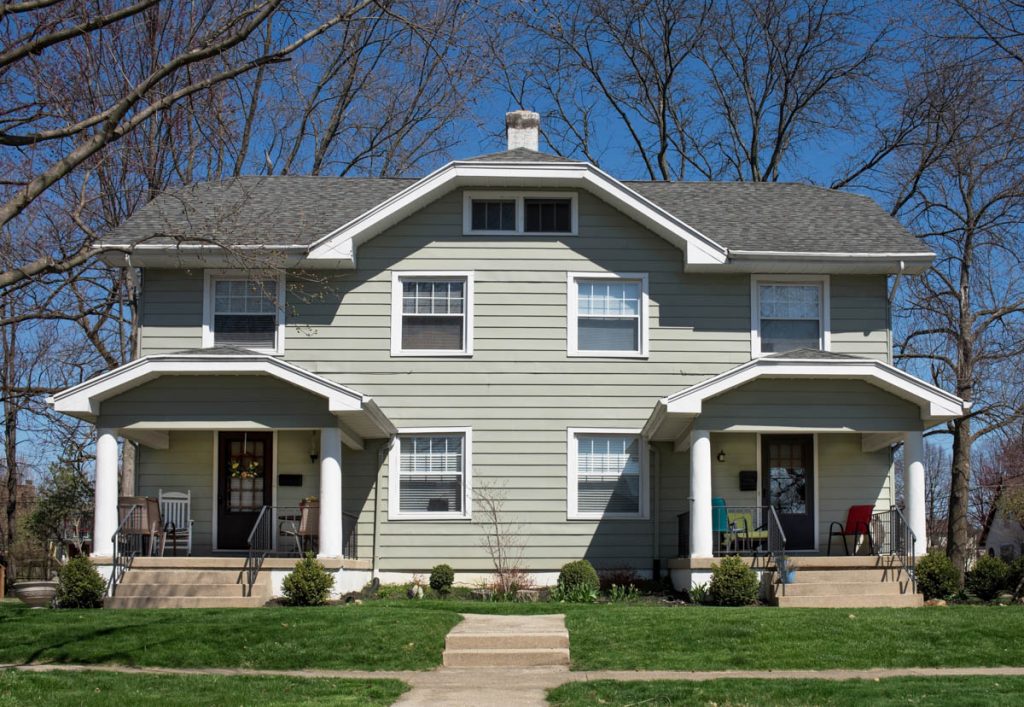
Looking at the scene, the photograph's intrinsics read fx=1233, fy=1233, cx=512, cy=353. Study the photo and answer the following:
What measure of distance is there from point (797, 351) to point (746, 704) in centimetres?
893

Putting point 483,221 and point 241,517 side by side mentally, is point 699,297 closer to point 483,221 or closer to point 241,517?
point 483,221

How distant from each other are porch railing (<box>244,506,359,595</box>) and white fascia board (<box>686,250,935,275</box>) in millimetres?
6945

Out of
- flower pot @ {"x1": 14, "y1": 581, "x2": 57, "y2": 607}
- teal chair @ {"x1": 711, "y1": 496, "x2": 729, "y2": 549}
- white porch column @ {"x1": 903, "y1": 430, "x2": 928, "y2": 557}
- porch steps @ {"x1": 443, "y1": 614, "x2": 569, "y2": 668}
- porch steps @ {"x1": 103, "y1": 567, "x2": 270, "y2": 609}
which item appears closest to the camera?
porch steps @ {"x1": 443, "y1": 614, "x2": 569, "y2": 668}

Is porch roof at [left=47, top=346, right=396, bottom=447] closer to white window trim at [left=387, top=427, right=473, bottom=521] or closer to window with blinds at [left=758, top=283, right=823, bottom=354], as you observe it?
white window trim at [left=387, top=427, right=473, bottom=521]

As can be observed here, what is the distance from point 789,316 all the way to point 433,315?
19.1 ft

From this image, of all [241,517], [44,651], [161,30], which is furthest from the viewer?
[161,30]

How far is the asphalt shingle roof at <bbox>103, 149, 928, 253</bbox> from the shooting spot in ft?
64.9

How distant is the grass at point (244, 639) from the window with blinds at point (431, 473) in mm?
4890

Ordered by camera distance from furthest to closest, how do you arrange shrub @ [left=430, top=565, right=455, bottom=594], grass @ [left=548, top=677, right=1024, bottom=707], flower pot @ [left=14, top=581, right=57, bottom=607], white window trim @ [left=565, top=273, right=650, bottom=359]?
white window trim @ [left=565, top=273, right=650, bottom=359]
flower pot @ [left=14, top=581, right=57, bottom=607]
shrub @ [left=430, top=565, right=455, bottom=594]
grass @ [left=548, top=677, right=1024, bottom=707]

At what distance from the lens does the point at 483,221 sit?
20.3 meters

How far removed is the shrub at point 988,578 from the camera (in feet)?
57.4

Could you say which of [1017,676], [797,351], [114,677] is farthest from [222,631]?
[797,351]

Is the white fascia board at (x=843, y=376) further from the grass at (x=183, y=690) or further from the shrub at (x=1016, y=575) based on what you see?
the grass at (x=183, y=690)

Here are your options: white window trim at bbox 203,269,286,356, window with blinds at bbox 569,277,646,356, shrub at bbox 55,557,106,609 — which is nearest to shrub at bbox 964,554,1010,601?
window with blinds at bbox 569,277,646,356
